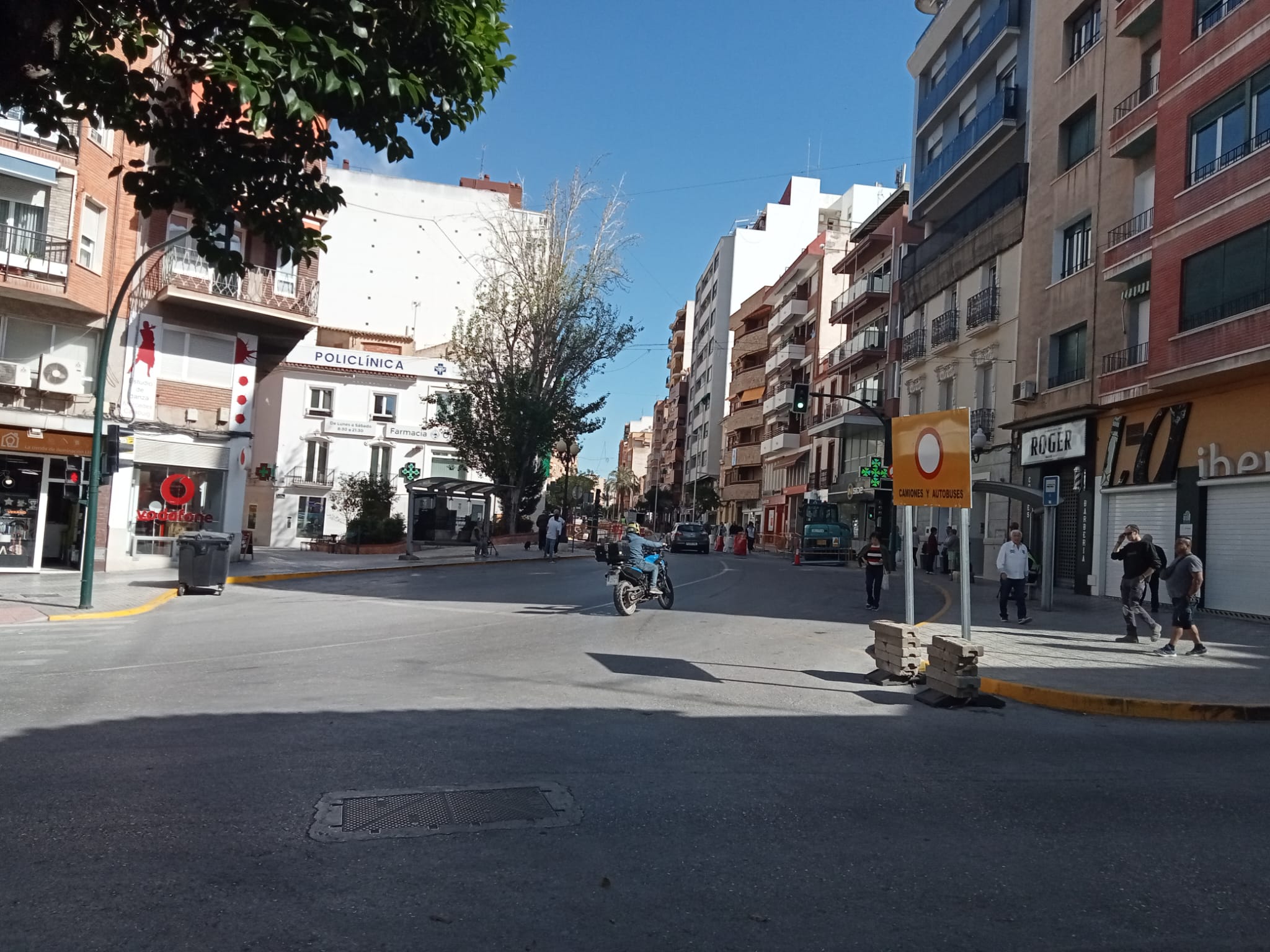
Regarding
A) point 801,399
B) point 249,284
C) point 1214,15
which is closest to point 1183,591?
point 1214,15

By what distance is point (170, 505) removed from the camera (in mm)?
26000

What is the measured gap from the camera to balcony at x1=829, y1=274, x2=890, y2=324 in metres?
52.0

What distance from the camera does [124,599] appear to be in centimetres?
1753

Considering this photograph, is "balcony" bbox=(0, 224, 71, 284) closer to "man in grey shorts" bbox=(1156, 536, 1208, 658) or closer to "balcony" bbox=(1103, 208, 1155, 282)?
"man in grey shorts" bbox=(1156, 536, 1208, 658)

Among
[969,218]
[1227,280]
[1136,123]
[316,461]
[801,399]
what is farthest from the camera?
[316,461]

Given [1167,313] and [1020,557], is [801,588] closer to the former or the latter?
[1020,557]

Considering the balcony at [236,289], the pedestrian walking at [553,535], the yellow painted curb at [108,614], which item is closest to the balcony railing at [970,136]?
the pedestrian walking at [553,535]

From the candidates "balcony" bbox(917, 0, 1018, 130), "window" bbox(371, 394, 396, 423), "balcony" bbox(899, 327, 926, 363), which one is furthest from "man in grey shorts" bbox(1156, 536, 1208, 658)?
"window" bbox(371, 394, 396, 423)

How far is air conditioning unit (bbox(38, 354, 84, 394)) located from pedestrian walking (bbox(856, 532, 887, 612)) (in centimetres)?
1739

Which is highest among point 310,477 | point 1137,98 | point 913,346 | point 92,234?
point 1137,98

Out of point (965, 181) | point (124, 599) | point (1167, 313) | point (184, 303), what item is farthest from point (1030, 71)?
point (124, 599)

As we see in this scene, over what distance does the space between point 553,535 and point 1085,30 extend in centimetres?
2231

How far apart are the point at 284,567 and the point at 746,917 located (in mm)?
25072

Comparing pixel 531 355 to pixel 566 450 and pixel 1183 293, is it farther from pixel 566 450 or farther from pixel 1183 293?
pixel 1183 293
